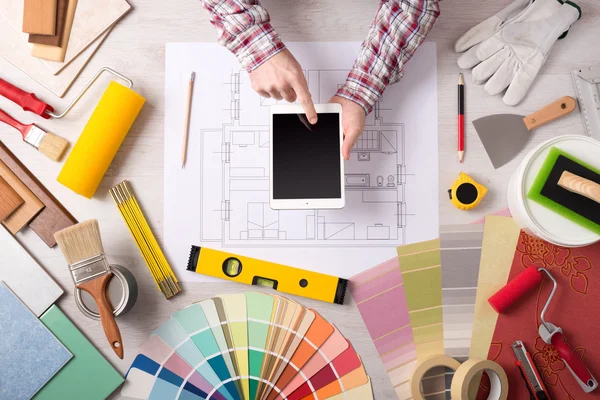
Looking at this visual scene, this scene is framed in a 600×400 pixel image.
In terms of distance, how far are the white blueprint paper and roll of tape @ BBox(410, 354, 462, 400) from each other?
215 millimetres

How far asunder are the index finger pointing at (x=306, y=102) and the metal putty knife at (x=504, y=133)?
360 mm

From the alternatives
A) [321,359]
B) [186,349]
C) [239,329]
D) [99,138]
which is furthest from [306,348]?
[99,138]

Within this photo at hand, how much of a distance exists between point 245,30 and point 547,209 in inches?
26.2

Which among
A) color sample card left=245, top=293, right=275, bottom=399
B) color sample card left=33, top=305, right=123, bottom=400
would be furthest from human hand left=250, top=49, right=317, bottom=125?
color sample card left=33, top=305, right=123, bottom=400

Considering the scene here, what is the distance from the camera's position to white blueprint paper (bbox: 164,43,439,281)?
3.31ft

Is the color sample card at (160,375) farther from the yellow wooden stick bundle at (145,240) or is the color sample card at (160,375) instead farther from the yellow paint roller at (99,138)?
the yellow paint roller at (99,138)

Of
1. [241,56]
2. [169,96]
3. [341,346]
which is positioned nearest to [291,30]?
[241,56]

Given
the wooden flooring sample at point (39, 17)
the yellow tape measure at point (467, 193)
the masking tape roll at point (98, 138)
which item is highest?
the wooden flooring sample at point (39, 17)

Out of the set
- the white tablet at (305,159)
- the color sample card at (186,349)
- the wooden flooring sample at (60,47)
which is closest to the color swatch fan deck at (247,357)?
the color sample card at (186,349)

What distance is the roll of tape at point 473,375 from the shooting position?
2.97ft

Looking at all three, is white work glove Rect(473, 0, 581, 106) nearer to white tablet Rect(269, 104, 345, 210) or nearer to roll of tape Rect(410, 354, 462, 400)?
white tablet Rect(269, 104, 345, 210)

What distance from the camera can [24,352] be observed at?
38.8 inches

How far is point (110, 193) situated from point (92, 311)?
242mm

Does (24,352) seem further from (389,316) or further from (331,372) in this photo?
(389,316)
